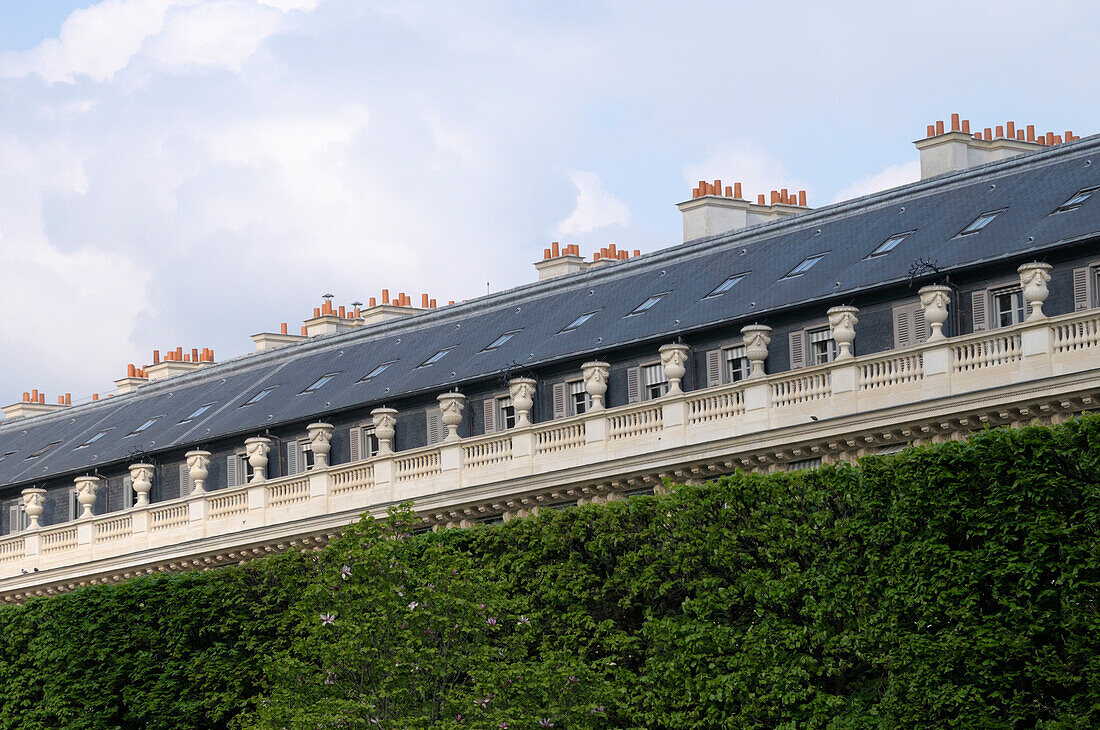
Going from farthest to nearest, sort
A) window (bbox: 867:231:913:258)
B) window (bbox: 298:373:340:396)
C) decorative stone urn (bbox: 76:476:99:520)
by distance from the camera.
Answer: decorative stone urn (bbox: 76:476:99:520), window (bbox: 298:373:340:396), window (bbox: 867:231:913:258)

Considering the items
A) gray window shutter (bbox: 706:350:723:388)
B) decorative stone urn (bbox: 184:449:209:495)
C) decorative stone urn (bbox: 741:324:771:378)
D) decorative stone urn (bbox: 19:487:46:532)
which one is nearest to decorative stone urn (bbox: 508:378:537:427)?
gray window shutter (bbox: 706:350:723:388)

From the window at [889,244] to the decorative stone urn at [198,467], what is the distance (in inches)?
743

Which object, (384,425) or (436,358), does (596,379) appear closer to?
(384,425)

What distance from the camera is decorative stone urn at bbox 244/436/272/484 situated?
58.1 metres

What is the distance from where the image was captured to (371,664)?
4000 cm

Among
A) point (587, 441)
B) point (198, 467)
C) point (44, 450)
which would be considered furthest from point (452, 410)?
point (44, 450)

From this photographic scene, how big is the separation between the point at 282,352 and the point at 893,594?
3517 centimetres

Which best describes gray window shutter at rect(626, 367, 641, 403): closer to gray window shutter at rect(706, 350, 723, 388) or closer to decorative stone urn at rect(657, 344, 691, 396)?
decorative stone urn at rect(657, 344, 691, 396)

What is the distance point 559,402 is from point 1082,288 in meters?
13.7

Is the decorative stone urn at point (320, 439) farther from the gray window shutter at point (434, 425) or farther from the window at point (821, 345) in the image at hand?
the window at point (821, 345)

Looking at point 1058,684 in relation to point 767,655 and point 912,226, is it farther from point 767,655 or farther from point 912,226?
point 912,226

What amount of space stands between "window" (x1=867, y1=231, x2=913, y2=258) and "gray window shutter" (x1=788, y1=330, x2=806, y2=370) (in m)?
2.30

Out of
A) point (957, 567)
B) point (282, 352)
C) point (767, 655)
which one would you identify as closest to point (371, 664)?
point (767, 655)

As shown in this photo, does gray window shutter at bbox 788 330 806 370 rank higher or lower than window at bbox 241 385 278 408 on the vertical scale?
lower
